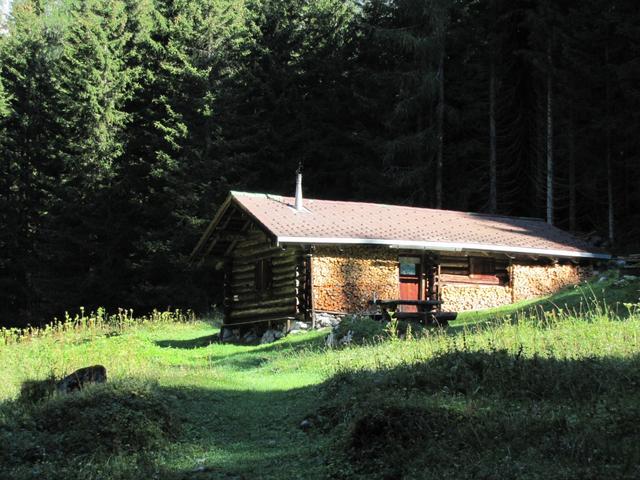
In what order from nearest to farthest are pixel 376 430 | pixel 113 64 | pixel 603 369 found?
pixel 376 430, pixel 603 369, pixel 113 64

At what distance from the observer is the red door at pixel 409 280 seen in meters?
25.4

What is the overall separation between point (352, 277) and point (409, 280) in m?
2.60

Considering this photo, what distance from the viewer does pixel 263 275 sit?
2556 centimetres

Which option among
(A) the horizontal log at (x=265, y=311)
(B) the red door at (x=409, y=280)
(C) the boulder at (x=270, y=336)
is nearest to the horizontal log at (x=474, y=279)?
(B) the red door at (x=409, y=280)

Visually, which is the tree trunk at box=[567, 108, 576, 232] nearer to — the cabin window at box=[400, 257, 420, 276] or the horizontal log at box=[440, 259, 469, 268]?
the horizontal log at box=[440, 259, 469, 268]

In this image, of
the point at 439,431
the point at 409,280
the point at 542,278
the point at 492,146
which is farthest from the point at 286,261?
the point at 439,431

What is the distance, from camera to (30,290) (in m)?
38.8

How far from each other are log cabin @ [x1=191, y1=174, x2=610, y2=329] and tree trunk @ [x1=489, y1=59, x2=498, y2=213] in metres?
5.70

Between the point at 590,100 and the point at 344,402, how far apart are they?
79.7ft

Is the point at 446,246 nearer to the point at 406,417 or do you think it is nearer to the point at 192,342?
the point at 192,342

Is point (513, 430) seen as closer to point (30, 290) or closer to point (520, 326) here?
point (520, 326)

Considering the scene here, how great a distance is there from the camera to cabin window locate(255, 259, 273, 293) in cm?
2519

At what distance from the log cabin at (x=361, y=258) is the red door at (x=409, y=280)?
0.04m

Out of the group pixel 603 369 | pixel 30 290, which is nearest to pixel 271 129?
pixel 30 290
